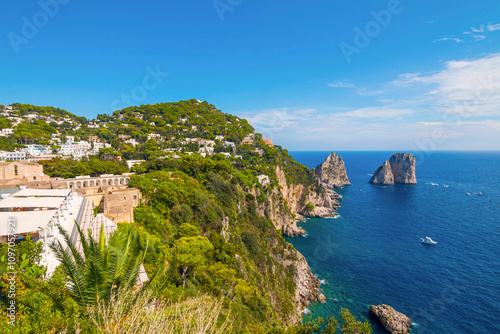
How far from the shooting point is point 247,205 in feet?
129

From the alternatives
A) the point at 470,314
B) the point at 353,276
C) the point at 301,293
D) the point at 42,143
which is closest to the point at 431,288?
the point at 470,314

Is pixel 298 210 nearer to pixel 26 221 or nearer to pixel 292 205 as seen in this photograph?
pixel 292 205

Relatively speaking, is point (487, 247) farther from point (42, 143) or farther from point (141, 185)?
point (42, 143)

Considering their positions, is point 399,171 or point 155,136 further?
point 399,171

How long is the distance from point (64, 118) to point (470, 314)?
326 ft

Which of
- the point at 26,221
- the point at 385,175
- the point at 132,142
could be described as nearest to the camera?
the point at 26,221

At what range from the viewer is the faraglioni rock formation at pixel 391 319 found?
21.9m

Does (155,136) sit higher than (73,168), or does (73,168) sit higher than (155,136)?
(155,136)

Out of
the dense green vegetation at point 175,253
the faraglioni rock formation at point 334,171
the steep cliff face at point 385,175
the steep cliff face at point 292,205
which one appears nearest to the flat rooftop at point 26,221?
the dense green vegetation at point 175,253

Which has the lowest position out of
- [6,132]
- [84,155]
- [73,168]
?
[73,168]

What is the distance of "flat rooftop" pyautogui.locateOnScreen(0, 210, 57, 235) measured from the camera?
27.9 feet

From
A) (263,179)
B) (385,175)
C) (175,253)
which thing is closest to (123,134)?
(263,179)

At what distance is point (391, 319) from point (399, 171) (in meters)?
82.9

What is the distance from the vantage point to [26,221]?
30.8 feet
